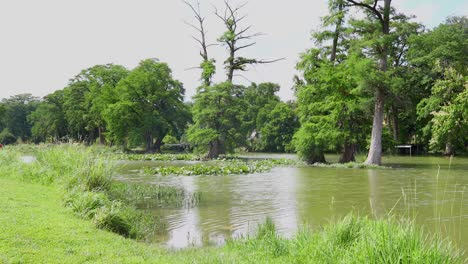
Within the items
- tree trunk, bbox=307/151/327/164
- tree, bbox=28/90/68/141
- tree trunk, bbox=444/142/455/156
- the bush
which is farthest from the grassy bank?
the bush

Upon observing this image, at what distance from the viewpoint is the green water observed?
892 cm

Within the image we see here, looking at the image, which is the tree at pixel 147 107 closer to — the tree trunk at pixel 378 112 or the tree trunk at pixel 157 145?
the tree trunk at pixel 157 145

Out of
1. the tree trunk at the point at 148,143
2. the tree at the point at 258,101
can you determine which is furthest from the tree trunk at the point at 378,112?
the tree at the point at 258,101

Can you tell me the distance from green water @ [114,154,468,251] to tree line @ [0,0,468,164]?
13.7 ft

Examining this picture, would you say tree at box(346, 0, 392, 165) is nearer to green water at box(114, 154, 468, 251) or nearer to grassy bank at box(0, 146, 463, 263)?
green water at box(114, 154, 468, 251)

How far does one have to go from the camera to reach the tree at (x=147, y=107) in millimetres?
49844

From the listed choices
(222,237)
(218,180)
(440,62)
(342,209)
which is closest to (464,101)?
(440,62)

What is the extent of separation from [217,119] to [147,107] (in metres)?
16.9

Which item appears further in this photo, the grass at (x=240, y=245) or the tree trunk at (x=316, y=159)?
the tree trunk at (x=316, y=159)

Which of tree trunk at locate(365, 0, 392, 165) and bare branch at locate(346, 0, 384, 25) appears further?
tree trunk at locate(365, 0, 392, 165)

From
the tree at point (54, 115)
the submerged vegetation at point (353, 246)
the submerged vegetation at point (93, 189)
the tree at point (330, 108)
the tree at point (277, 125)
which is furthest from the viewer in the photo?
the tree at point (54, 115)

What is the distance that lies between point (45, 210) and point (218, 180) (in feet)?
39.4

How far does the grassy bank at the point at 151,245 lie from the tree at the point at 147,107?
40756 millimetres

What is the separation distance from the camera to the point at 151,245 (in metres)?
7.25
